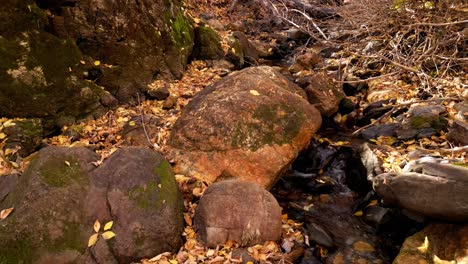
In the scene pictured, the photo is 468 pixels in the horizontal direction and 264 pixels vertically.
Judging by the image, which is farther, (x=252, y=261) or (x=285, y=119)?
(x=285, y=119)

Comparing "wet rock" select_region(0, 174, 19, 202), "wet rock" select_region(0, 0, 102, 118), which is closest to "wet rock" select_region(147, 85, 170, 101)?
"wet rock" select_region(0, 0, 102, 118)

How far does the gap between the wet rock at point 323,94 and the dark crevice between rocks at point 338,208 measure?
0.92m

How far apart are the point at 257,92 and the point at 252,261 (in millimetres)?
3245

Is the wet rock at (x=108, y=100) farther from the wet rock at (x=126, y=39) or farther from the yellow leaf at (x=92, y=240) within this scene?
the yellow leaf at (x=92, y=240)

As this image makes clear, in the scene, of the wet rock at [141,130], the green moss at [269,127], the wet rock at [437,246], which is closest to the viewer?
the wet rock at [437,246]

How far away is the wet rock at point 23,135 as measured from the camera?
17.4 feet

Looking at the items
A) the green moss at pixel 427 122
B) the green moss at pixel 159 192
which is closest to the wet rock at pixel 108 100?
the green moss at pixel 159 192

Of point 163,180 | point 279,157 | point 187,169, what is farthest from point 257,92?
point 163,180

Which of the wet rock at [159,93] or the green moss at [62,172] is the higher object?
the green moss at [62,172]

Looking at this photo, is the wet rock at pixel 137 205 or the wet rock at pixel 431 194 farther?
the wet rock at pixel 137 205

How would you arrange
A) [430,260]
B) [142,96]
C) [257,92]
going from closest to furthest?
[430,260] → [257,92] → [142,96]

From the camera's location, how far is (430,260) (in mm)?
3646

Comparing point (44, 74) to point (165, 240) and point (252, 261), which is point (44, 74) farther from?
point (252, 261)

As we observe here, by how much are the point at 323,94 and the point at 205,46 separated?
13.6ft
